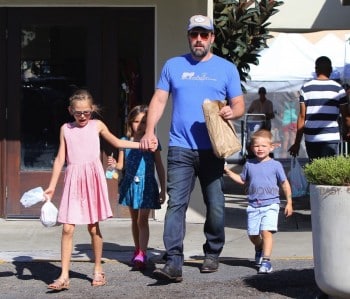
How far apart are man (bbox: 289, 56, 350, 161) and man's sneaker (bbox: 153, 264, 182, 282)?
266 cm

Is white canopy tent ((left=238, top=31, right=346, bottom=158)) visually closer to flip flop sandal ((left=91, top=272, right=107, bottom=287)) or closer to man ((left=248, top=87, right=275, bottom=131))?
man ((left=248, top=87, right=275, bottom=131))

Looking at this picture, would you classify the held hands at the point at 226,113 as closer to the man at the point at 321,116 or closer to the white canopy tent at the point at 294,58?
the man at the point at 321,116

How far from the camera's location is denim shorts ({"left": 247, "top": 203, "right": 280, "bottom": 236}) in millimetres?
6871

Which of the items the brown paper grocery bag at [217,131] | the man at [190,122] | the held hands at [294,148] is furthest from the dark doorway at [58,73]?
the brown paper grocery bag at [217,131]

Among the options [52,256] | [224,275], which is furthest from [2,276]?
[224,275]

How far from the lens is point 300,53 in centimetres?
1795

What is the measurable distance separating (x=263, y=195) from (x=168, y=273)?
1.12 m

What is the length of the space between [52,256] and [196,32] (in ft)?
8.51

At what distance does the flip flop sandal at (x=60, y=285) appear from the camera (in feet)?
20.6

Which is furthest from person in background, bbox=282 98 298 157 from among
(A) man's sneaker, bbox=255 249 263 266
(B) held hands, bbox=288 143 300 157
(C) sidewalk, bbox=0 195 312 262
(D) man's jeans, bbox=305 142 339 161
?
(A) man's sneaker, bbox=255 249 263 266

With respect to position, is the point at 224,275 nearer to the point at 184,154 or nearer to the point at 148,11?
the point at 184,154

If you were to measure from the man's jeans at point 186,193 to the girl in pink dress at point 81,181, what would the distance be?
1.40ft

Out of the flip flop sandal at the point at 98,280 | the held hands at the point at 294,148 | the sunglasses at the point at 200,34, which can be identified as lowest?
the flip flop sandal at the point at 98,280

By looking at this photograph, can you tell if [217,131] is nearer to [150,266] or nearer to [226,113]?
[226,113]
